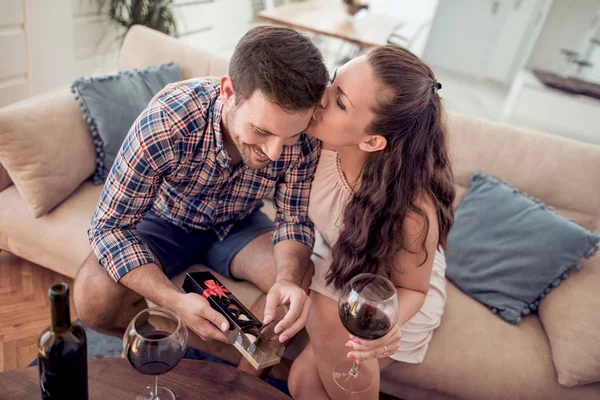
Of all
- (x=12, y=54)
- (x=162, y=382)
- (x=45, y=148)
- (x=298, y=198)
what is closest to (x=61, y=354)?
(x=162, y=382)

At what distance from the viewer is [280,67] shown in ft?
3.80

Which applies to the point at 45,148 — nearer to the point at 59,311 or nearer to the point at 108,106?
the point at 108,106

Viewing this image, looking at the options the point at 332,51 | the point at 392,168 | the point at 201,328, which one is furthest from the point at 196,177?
the point at 332,51

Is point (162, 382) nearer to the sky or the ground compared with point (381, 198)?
nearer to the ground

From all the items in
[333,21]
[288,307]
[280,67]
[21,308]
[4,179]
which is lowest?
[21,308]

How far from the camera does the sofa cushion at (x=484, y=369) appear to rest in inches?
61.6

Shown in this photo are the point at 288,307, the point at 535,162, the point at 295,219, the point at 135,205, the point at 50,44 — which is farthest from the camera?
the point at 50,44

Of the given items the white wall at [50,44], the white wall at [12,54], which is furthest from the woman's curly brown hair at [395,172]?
the white wall at [12,54]

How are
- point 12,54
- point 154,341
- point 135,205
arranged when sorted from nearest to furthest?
point 154,341 → point 135,205 → point 12,54

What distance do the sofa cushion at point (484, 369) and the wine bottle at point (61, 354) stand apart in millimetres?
1040

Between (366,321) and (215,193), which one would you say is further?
(215,193)

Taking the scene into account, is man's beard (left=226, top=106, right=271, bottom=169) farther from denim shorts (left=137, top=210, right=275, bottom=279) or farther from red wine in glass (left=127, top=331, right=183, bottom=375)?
red wine in glass (left=127, top=331, right=183, bottom=375)

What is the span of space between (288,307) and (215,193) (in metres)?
0.49

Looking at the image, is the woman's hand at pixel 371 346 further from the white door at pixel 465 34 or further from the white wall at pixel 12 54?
the white door at pixel 465 34
